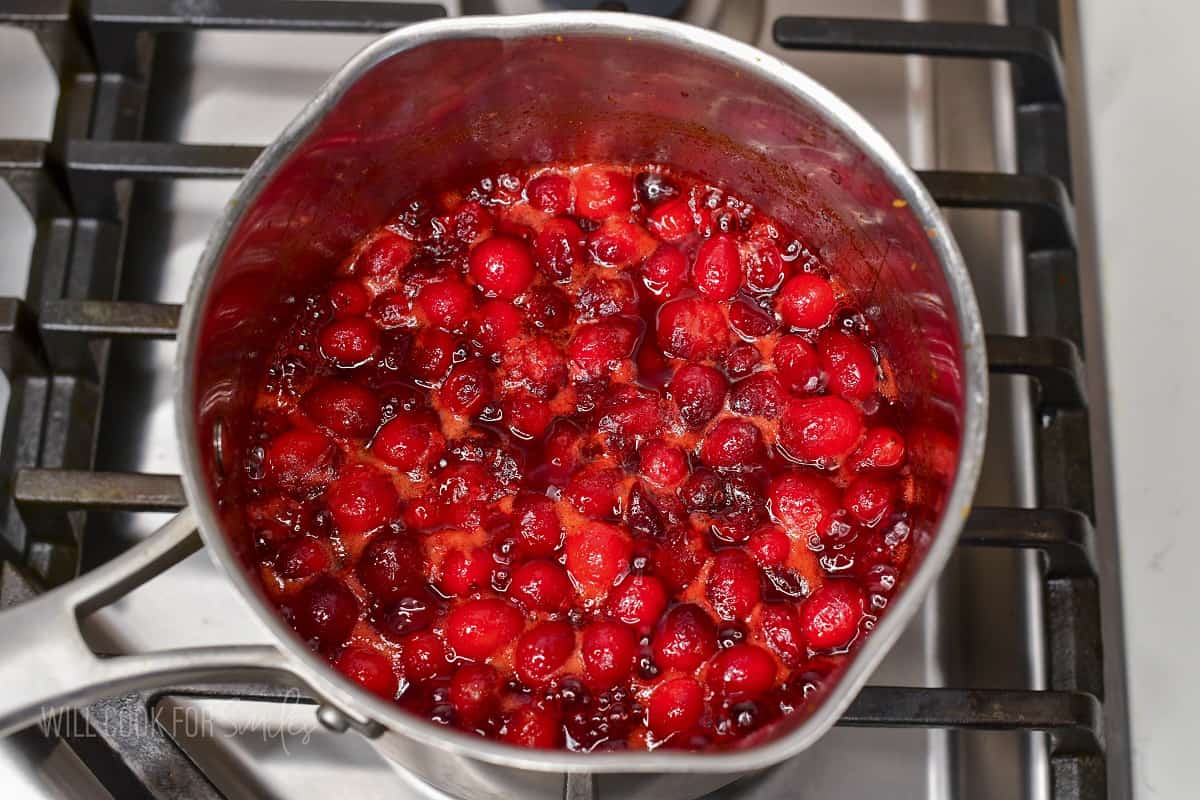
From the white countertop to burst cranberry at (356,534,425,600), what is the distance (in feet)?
1.63

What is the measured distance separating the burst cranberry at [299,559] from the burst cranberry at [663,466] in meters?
0.22

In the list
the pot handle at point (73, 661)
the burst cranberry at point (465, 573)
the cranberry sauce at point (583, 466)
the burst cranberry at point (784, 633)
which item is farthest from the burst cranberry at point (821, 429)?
the pot handle at point (73, 661)

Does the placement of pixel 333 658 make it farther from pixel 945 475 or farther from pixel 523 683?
pixel 945 475

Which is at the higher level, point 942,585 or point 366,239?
point 366,239

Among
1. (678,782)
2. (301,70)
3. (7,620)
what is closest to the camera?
(7,620)

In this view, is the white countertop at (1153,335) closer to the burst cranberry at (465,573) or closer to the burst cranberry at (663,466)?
the burst cranberry at (663,466)

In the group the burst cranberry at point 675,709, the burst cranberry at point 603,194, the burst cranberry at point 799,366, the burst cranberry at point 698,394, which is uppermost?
the burst cranberry at point 603,194

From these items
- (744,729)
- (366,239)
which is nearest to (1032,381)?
(744,729)

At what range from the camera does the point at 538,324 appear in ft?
2.62

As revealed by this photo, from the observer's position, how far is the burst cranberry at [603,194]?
830 millimetres

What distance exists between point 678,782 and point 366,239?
43 centimetres

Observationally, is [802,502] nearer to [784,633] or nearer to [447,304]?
[784,633]

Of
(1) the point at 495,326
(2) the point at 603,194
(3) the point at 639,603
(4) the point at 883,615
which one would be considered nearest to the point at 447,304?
(1) the point at 495,326

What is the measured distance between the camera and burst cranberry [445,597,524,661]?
71cm
